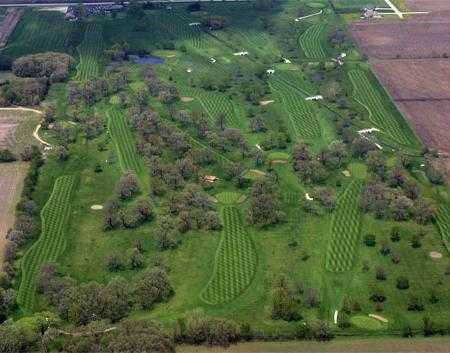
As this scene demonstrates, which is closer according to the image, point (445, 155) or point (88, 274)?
point (88, 274)

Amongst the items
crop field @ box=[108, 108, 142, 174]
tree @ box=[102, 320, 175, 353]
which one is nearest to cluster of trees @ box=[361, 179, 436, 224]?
crop field @ box=[108, 108, 142, 174]

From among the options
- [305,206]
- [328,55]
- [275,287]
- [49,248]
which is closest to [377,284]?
[275,287]

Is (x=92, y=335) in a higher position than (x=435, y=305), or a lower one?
higher

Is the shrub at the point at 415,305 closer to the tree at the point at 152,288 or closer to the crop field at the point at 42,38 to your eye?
the tree at the point at 152,288

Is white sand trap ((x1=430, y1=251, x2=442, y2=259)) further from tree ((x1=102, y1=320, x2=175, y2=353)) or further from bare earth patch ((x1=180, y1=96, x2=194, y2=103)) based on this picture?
bare earth patch ((x1=180, y1=96, x2=194, y2=103))

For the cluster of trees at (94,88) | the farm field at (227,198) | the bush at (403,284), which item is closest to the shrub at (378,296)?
the farm field at (227,198)

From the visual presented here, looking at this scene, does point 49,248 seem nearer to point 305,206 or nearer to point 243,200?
point 243,200
